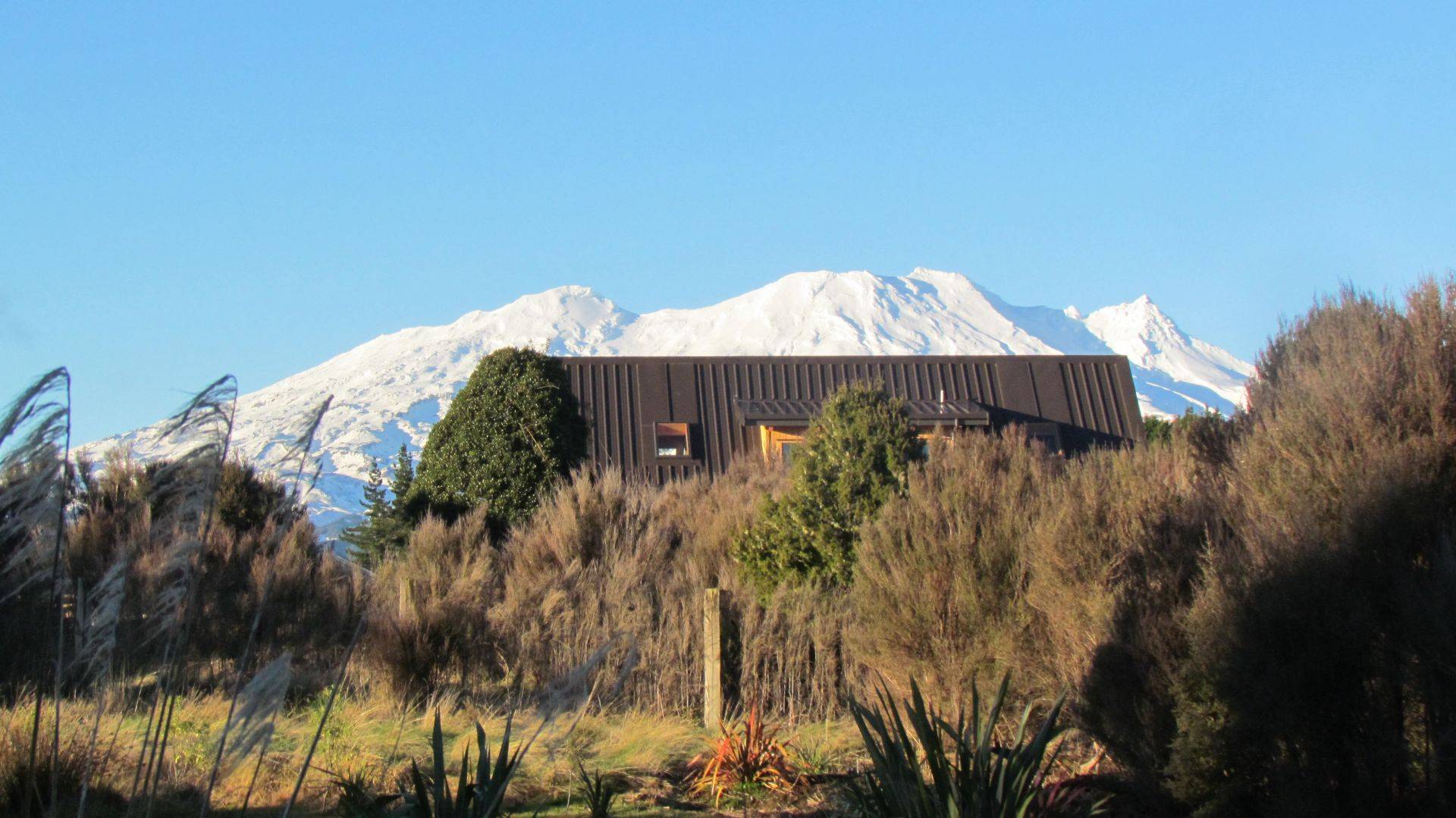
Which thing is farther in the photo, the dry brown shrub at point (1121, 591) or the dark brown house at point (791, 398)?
the dark brown house at point (791, 398)

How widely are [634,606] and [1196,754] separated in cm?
598

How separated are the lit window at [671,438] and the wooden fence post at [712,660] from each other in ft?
50.3

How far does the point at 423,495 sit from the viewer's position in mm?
17922

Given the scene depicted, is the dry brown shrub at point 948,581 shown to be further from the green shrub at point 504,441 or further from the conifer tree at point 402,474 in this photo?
the conifer tree at point 402,474

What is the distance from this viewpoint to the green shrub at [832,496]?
37.5ft

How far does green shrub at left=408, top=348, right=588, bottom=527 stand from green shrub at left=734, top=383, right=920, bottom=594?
5.37 meters

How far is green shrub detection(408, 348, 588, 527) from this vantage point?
16844mm

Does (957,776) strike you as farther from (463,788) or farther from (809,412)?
(809,412)

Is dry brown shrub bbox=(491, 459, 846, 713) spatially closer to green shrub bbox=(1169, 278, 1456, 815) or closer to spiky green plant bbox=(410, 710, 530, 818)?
spiky green plant bbox=(410, 710, 530, 818)

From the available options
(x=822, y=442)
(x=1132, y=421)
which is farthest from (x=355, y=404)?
(x=822, y=442)

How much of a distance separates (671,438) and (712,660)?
15825mm

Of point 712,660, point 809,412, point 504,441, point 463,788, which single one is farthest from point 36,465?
point 809,412

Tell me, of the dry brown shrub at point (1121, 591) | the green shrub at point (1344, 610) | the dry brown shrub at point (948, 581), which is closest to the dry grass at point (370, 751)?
the dry brown shrub at point (948, 581)

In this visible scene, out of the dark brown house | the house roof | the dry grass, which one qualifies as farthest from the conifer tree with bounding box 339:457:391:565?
the house roof
